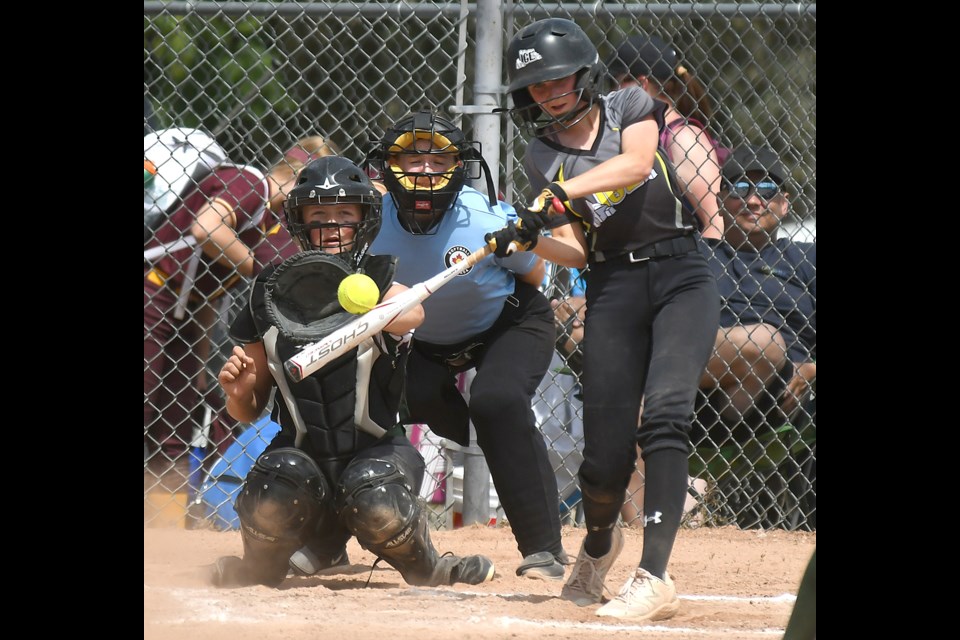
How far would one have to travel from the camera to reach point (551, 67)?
3.74m

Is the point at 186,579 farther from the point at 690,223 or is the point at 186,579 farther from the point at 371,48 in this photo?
the point at 371,48

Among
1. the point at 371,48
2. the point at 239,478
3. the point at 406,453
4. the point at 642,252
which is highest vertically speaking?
the point at 371,48

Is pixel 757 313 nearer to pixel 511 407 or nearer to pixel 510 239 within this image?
pixel 511 407

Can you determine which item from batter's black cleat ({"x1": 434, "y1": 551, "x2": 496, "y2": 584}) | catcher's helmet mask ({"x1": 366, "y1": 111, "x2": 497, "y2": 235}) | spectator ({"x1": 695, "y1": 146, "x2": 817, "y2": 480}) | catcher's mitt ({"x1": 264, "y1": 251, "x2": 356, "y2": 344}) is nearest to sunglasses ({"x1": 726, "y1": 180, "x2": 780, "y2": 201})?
spectator ({"x1": 695, "y1": 146, "x2": 817, "y2": 480})

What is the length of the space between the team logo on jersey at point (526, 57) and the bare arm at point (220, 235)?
228 cm

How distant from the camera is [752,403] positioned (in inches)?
222

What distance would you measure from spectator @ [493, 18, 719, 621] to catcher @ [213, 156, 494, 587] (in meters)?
0.54

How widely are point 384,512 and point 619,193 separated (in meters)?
1.25

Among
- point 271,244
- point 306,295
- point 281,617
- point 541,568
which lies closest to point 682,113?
point 271,244

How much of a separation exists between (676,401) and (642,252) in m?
0.52

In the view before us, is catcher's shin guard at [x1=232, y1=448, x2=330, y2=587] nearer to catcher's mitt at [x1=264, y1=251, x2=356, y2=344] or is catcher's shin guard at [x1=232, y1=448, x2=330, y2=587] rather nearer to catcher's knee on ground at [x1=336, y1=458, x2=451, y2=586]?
catcher's knee on ground at [x1=336, y1=458, x2=451, y2=586]

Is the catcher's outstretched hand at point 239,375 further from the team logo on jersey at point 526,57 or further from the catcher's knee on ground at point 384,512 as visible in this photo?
the team logo on jersey at point 526,57

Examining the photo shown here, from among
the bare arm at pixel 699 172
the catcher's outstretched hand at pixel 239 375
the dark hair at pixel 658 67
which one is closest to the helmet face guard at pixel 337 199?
the catcher's outstretched hand at pixel 239 375
